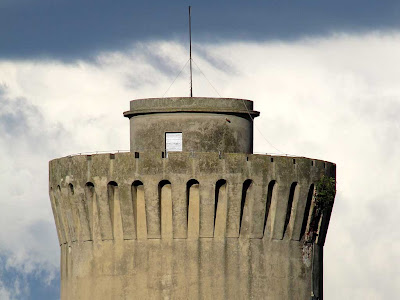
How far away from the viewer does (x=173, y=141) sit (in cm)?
7994

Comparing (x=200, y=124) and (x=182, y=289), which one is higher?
(x=200, y=124)

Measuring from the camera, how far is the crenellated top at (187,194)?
7856cm

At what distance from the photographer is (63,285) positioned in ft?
270

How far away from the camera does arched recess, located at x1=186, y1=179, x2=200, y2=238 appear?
7869 cm

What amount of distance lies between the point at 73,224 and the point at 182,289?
17.6 ft

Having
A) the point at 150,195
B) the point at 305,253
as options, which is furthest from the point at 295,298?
the point at 150,195

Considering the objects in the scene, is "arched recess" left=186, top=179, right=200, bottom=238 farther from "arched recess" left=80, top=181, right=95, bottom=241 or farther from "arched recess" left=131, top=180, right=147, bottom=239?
"arched recess" left=80, top=181, right=95, bottom=241

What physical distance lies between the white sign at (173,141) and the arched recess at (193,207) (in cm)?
181

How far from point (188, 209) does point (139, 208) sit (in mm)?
1856

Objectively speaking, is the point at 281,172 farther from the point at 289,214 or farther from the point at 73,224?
the point at 73,224

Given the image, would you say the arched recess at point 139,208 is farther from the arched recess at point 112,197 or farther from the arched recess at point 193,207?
the arched recess at point 193,207

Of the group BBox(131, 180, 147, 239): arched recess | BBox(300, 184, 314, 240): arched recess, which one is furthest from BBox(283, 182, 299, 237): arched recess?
BBox(131, 180, 147, 239): arched recess

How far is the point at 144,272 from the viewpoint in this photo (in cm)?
7912

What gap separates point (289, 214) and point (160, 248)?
5.26m
